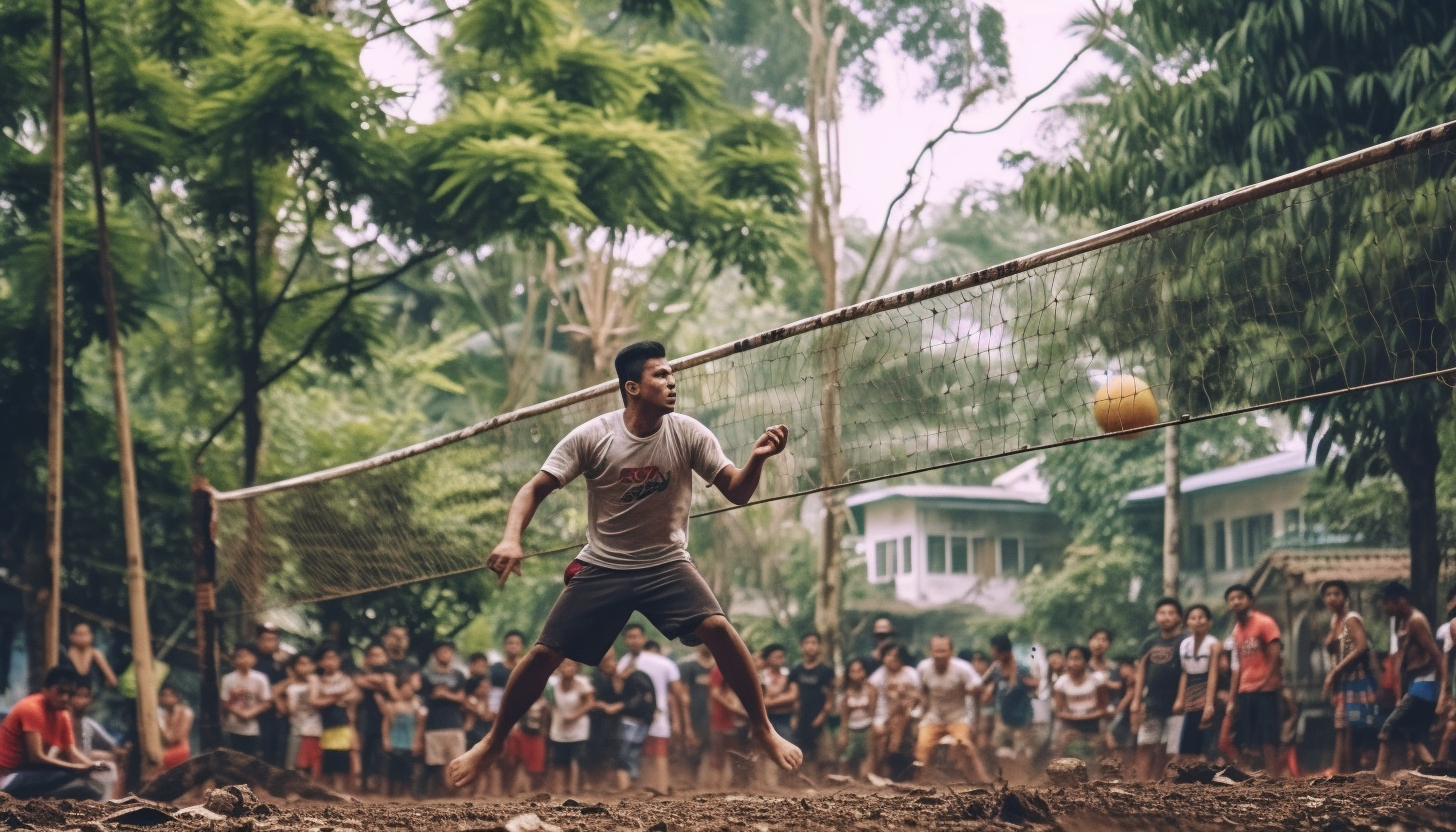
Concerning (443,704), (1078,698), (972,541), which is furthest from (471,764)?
(972,541)

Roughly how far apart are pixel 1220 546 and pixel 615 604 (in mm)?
21771

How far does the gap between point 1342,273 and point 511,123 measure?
26.3 feet

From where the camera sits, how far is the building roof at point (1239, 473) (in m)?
23.4

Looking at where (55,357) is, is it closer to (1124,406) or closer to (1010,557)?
(1124,406)

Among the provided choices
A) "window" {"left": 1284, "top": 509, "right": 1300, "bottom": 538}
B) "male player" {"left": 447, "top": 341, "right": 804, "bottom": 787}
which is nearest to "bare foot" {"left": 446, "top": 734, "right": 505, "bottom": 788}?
"male player" {"left": 447, "top": 341, "right": 804, "bottom": 787}

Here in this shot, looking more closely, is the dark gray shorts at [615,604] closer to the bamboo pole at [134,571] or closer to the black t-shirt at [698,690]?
the bamboo pole at [134,571]

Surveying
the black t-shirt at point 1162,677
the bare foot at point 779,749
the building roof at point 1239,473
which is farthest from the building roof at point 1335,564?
the bare foot at point 779,749

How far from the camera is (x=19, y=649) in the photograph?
21578 millimetres

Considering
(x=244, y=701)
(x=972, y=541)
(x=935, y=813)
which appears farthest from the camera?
(x=972, y=541)

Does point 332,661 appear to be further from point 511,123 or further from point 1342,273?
point 1342,273

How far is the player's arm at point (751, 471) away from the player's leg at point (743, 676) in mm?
525

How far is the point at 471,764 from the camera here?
639 cm

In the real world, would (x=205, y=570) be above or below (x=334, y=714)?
above

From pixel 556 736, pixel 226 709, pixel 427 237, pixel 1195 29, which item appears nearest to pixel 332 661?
pixel 226 709
